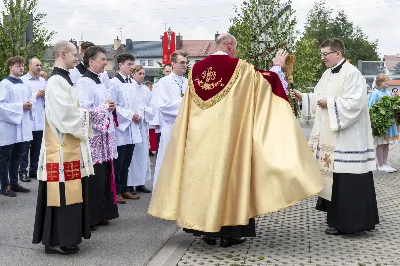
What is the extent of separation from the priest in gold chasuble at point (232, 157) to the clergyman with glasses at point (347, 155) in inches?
32.5

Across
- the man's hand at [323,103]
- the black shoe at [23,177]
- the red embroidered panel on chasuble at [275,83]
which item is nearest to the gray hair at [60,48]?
the red embroidered panel on chasuble at [275,83]

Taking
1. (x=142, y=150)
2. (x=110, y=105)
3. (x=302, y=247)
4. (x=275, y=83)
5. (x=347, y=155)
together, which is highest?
(x=275, y=83)

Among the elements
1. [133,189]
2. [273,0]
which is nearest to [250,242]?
[133,189]

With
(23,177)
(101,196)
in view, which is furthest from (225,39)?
(23,177)

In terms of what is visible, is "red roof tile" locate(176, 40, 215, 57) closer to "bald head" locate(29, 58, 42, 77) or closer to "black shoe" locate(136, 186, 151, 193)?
"bald head" locate(29, 58, 42, 77)

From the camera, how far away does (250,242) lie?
7.37m

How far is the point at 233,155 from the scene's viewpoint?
6926 millimetres

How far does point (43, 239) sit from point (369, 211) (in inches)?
150

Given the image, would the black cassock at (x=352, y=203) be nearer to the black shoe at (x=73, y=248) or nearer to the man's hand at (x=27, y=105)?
the black shoe at (x=73, y=248)

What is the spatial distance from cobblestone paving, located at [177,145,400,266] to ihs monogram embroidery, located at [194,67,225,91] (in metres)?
1.80

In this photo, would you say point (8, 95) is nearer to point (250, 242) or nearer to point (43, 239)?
point (43, 239)

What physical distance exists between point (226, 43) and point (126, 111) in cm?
284

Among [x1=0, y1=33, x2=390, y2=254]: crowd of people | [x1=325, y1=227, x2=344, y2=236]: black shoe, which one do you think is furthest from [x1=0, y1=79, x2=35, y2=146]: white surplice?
[x1=325, y1=227, x2=344, y2=236]: black shoe

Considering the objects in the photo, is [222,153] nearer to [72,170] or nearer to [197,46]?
[72,170]
